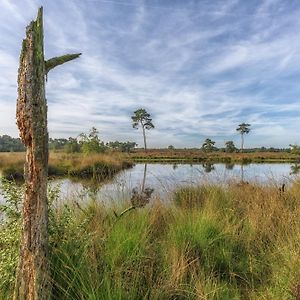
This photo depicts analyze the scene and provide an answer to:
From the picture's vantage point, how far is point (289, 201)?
21.6 ft

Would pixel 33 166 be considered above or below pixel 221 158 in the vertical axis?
above

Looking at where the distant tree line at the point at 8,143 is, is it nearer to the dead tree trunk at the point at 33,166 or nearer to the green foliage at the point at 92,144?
the green foliage at the point at 92,144

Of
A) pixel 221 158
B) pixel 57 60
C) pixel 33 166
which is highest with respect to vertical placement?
pixel 57 60

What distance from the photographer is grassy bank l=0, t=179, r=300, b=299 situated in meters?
2.76

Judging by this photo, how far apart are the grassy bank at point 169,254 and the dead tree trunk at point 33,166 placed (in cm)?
30

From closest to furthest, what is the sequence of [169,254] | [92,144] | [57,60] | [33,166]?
[33,166] < [57,60] < [169,254] < [92,144]

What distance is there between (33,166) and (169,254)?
6.55 ft

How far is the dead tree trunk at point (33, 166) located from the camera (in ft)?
7.47

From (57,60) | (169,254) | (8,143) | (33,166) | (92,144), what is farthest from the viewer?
(8,143)

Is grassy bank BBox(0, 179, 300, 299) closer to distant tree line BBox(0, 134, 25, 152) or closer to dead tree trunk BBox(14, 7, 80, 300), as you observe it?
dead tree trunk BBox(14, 7, 80, 300)

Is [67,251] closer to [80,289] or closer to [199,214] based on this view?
[80,289]

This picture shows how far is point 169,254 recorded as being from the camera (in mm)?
3709

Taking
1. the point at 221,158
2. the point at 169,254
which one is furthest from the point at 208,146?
the point at 169,254

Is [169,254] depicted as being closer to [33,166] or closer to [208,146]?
[33,166]
